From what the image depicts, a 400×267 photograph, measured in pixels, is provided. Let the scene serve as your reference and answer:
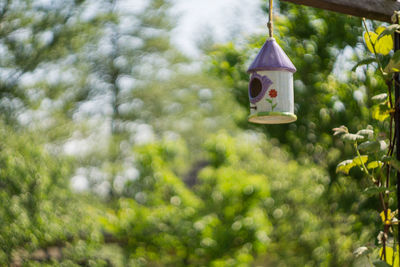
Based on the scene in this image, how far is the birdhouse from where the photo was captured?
191 centimetres

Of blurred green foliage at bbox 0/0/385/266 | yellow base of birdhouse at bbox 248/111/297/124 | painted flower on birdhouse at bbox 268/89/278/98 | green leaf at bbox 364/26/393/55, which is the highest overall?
green leaf at bbox 364/26/393/55

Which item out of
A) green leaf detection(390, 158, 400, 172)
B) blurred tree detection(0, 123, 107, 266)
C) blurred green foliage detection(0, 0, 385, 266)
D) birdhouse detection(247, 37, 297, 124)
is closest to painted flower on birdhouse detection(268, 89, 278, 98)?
birdhouse detection(247, 37, 297, 124)

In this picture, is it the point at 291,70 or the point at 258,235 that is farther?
the point at 258,235

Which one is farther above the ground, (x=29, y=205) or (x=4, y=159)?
(x=4, y=159)

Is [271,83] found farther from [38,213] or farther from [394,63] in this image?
[38,213]

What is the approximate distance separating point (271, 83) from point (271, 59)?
0.09 metres

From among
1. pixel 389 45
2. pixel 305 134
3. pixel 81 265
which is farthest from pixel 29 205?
pixel 389 45

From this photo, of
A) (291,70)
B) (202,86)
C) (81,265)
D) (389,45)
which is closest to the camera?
(389,45)

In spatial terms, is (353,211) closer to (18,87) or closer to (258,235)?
(258,235)

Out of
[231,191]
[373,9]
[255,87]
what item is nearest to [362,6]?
[373,9]

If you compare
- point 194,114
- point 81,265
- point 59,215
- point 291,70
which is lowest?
point 194,114

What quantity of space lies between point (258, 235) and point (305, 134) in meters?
1.20

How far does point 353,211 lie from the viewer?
446 centimetres

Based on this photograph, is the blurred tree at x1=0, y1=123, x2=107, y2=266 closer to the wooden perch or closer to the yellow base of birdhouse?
the yellow base of birdhouse
